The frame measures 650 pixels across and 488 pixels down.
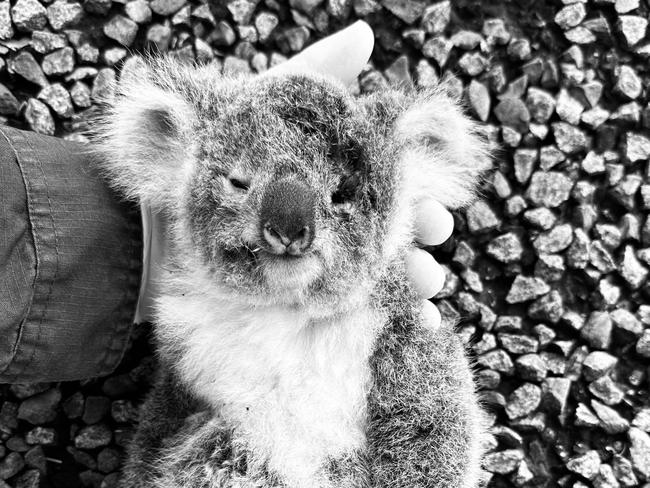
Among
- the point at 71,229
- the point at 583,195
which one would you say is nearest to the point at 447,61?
the point at 583,195

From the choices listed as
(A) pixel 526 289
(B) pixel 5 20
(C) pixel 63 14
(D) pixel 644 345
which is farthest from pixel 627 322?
(B) pixel 5 20

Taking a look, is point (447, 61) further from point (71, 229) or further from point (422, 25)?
point (71, 229)

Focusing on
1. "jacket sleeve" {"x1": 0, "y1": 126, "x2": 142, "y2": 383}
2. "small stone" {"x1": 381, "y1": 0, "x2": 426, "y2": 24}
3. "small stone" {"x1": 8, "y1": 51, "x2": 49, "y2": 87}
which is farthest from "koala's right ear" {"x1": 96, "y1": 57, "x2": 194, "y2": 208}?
"small stone" {"x1": 381, "y1": 0, "x2": 426, "y2": 24}

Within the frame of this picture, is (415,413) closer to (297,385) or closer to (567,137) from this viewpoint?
(297,385)

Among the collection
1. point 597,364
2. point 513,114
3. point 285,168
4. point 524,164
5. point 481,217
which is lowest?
point 597,364

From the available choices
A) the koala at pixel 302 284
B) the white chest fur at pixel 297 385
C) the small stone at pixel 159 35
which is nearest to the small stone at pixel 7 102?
the small stone at pixel 159 35

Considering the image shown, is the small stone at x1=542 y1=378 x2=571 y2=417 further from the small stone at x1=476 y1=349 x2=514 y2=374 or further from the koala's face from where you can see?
the koala's face
